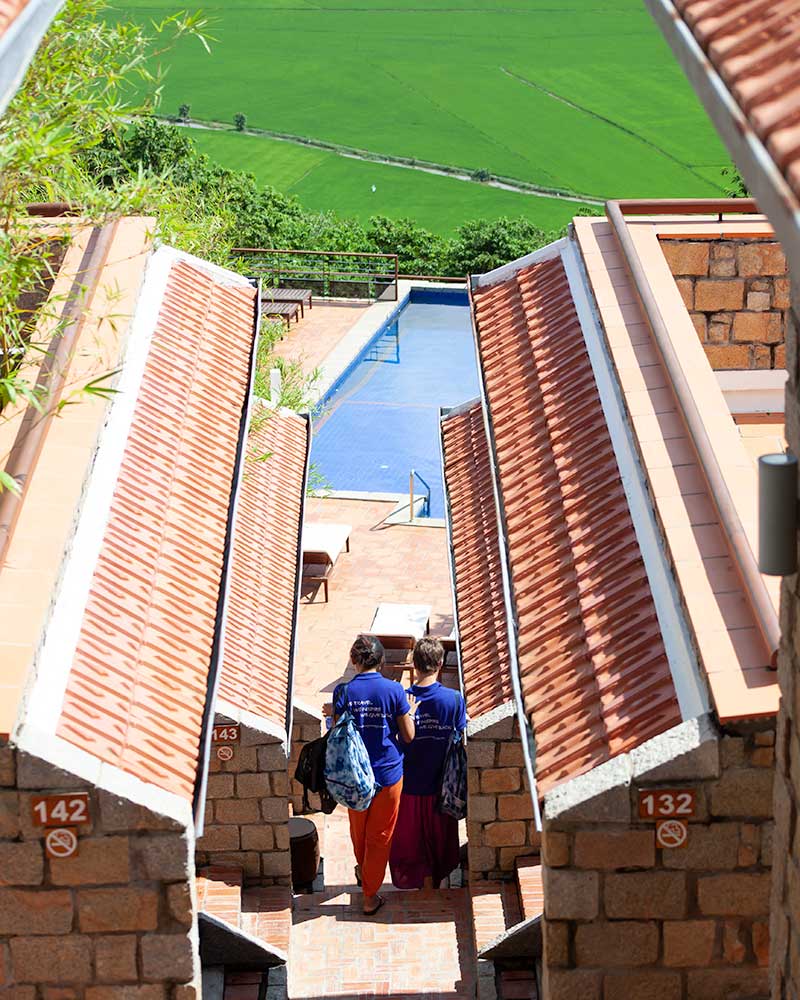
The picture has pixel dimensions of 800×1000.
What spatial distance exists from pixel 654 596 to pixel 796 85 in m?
3.79

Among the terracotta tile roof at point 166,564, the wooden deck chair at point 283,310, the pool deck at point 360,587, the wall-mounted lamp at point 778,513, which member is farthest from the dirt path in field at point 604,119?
the wall-mounted lamp at point 778,513

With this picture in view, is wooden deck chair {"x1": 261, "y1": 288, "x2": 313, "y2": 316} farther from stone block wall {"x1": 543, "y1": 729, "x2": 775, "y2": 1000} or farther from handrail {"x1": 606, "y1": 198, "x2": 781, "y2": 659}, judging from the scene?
stone block wall {"x1": 543, "y1": 729, "x2": 775, "y2": 1000}

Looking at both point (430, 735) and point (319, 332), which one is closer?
point (430, 735)

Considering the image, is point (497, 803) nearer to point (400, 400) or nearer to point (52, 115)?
point (52, 115)

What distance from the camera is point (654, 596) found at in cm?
762

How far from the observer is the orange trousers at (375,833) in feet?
31.0

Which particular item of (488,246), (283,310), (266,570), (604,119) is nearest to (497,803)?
(266,570)

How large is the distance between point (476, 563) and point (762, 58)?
26.0ft

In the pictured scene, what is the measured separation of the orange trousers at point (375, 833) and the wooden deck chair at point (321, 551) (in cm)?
765

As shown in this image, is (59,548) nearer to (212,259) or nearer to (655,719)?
(655,719)

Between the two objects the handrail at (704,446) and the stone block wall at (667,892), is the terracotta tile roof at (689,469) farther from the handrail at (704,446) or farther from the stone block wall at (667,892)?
the stone block wall at (667,892)

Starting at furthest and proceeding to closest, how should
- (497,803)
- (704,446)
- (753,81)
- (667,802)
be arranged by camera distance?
(497,803), (704,446), (667,802), (753,81)

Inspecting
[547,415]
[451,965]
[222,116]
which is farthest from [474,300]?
[222,116]

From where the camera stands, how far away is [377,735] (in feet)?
30.0
